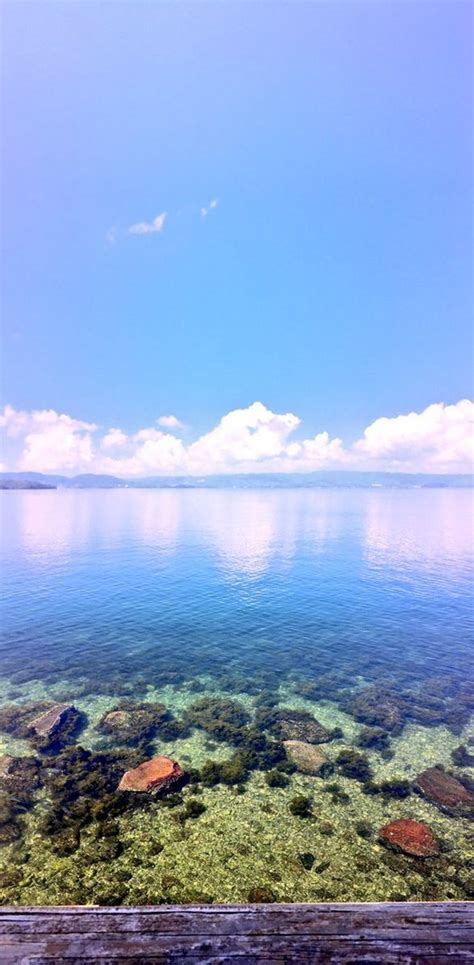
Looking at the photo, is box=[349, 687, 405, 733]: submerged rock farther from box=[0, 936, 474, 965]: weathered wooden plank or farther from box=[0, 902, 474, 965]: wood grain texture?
box=[0, 936, 474, 965]: weathered wooden plank

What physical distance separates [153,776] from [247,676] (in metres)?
12.4

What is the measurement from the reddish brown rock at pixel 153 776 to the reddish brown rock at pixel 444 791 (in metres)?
11.3

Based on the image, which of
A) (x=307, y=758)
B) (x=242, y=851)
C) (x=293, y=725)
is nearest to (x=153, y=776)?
(x=242, y=851)

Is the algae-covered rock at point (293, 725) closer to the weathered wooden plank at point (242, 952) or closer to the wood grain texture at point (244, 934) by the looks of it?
the wood grain texture at point (244, 934)

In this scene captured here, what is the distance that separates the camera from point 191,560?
68875 mm

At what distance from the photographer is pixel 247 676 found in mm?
29234

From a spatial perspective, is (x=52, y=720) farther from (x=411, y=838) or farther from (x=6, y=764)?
(x=411, y=838)

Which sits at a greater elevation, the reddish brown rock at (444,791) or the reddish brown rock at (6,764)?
the reddish brown rock at (6,764)

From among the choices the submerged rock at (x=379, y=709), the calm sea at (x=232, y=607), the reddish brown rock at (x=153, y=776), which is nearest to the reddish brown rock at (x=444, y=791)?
the submerged rock at (x=379, y=709)

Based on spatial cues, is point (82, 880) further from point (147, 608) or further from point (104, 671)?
point (147, 608)

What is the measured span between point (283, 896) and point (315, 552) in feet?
216

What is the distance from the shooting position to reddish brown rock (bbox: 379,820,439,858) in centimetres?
1431

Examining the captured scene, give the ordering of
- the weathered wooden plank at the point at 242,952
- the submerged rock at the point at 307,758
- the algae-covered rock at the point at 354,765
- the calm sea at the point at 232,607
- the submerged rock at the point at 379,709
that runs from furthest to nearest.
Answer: the calm sea at the point at 232,607 → the submerged rock at the point at 379,709 → the submerged rock at the point at 307,758 → the algae-covered rock at the point at 354,765 → the weathered wooden plank at the point at 242,952

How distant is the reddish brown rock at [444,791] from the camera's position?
16.7 meters
